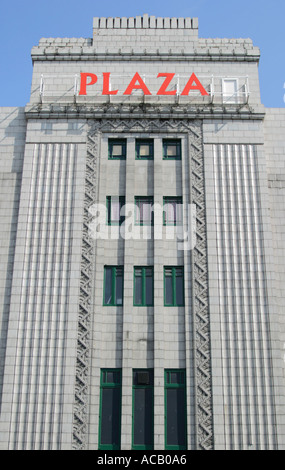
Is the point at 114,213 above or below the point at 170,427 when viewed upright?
above

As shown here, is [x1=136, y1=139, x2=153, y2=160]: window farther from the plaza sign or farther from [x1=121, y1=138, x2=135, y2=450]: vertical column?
the plaza sign

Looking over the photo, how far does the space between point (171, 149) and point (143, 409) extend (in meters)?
15.3

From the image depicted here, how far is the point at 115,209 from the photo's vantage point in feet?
110

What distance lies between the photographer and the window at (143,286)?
31828 millimetres

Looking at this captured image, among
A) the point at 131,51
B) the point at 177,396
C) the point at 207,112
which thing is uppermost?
the point at 131,51

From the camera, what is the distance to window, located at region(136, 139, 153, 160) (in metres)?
35.1

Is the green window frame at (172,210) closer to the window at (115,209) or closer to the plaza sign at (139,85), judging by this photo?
the window at (115,209)

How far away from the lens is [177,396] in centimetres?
2986

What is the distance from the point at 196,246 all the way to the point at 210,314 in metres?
3.98

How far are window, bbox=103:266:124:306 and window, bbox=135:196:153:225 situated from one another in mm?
3031

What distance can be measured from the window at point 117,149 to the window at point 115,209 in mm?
2762

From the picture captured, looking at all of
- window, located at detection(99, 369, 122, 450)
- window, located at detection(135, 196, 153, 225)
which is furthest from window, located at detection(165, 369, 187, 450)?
window, located at detection(135, 196, 153, 225)

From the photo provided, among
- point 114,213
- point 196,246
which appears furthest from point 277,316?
point 114,213
